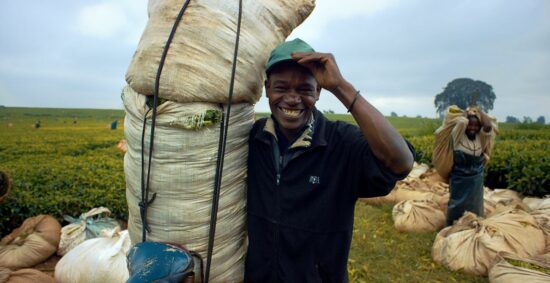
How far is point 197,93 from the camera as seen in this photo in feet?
5.01

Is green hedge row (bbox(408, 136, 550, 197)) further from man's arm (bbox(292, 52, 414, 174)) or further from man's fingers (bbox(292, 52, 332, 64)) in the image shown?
man's fingers (bbox(292, 52, 332, 64))

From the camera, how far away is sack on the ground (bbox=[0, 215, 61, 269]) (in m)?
4.52

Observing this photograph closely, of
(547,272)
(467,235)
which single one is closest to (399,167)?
(547,272)

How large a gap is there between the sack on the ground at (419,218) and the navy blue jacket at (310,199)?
482 centimetres

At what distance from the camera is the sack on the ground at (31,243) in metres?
4.52

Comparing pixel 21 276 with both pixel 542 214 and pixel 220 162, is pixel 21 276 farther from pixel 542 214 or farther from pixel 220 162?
pixel 542 214

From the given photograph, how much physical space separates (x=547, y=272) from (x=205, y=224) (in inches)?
141

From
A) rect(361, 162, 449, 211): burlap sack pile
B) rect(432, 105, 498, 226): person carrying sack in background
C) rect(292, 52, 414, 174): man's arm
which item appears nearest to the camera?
rect(292, 52, 414, 174): man's arm

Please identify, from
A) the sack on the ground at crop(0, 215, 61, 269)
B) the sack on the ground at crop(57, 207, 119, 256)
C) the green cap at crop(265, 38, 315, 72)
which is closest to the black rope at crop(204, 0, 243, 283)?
the green cap at crop(265, 38, 315, 72)

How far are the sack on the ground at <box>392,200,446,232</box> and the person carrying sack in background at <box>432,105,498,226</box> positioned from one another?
31cm

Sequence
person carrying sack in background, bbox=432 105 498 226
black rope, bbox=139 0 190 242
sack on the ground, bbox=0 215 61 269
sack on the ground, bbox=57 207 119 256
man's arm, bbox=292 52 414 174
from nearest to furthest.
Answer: man's arm, bbox=292 52 414 174 → black rope, bbox=139 0 190 242 → sack on the ground, bbox=0 215 61 269 → sack on the ground, bbox=57 207 119 256 → person carrying sack in background, bbox=432 105 498 226

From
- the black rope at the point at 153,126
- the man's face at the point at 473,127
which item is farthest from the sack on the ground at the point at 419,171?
the black rope at the point at 153,126

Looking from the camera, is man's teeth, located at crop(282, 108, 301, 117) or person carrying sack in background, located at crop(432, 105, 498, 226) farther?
person carrying sack in background, located at crop(432, 105, 498, 226)

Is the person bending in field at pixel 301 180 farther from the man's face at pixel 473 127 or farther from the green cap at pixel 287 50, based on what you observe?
the man's face at pixel 473 127
